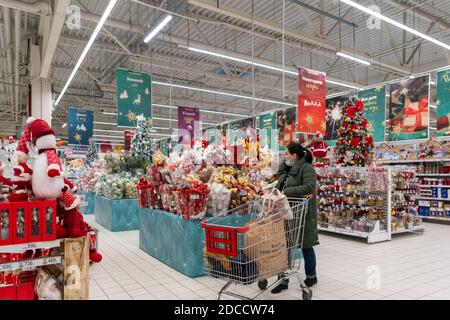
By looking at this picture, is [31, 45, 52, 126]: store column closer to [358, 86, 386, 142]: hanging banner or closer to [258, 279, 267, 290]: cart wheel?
[358, 86, 386, 142]: hanging banner

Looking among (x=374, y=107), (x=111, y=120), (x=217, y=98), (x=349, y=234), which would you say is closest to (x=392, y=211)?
(x=349, y=234)

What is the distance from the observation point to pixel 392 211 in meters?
7.28

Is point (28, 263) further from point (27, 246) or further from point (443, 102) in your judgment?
point (443, 102)

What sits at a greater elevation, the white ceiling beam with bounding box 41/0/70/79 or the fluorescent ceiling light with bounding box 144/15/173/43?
the white ceiling beam with bounding box 41/0/70/79

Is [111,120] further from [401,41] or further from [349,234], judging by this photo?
[349,234]

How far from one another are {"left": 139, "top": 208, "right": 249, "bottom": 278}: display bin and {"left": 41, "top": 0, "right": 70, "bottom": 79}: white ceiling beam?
187 inches

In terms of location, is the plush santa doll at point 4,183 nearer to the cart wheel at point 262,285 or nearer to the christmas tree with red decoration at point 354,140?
the cart wheel at point 262,285

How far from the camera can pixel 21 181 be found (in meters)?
2.63

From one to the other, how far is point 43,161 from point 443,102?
9716mm

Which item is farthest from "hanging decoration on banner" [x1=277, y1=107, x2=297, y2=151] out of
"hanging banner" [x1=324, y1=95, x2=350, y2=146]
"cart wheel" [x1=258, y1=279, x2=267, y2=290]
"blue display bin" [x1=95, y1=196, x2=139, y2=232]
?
"cart wheel" [x1=258, y1=279, x2=267, y2=290]

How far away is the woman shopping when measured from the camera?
3852 millimetres

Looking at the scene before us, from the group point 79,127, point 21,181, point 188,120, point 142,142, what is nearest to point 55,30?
point 142,142
